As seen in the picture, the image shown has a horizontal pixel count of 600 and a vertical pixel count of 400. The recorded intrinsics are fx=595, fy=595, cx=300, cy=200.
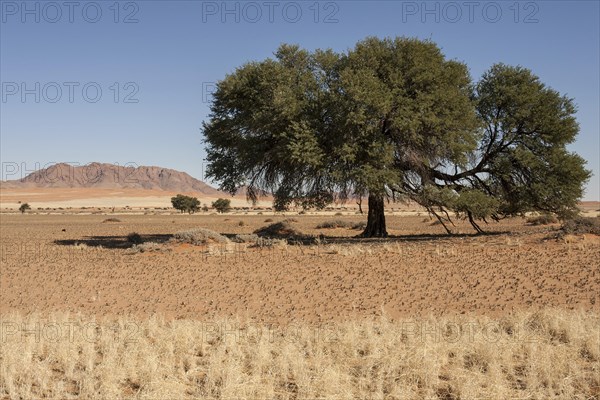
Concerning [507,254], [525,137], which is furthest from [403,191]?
[507,254]

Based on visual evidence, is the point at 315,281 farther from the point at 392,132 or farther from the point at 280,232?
the point at 280,232

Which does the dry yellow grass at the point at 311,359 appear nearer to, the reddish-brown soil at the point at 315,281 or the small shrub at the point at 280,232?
the reddish-brown soil at the point at 315,281

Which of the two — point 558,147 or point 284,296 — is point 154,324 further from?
point 558,147

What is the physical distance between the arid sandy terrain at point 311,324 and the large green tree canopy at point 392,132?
627 cm

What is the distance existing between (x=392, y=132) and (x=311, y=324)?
17.5m

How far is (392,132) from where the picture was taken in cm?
2891

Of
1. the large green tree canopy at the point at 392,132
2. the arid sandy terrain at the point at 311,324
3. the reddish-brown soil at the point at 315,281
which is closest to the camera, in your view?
the arid sandy terrain at the point at 311,324

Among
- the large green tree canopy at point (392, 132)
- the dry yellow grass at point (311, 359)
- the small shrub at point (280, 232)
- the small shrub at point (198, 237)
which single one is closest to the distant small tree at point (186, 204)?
the small shrub at point (280, 232)

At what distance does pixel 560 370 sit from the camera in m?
9.21

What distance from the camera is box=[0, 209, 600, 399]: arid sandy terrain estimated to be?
28.8ft

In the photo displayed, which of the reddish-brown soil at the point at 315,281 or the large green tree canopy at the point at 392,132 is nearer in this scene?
the reddish-brown soil at the point at 315,281

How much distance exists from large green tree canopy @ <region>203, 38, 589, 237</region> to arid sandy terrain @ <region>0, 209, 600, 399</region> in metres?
6.27

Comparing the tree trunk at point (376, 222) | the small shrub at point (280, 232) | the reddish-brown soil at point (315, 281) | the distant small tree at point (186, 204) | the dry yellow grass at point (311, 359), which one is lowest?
the dry yellow grass at point (311, 359)

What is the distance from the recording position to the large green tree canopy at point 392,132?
2748 cm
